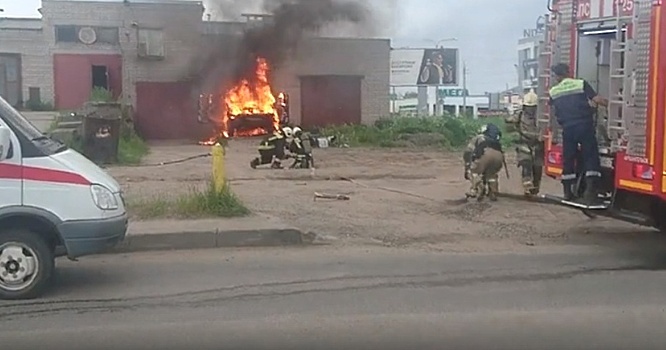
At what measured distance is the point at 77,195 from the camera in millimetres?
7227

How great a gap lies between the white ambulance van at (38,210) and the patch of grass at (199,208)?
3599 mm

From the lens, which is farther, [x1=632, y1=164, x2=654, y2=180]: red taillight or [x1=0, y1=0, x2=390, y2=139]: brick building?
[x1=0, y1=0, x2=390, y2=139]: brick building

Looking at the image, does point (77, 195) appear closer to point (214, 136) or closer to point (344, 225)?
point (344, 225)

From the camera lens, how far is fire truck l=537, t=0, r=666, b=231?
872 cm

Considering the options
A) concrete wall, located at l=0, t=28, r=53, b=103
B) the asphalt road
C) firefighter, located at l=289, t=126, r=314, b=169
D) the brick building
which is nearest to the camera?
the asphalt road

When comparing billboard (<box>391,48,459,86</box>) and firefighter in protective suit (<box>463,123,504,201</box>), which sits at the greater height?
billboard (<box>391,48,459,86</box>)

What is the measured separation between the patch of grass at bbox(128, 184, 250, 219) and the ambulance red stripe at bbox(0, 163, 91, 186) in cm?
376

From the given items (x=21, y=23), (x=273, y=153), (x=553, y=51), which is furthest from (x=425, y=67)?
(x=553, y=51)

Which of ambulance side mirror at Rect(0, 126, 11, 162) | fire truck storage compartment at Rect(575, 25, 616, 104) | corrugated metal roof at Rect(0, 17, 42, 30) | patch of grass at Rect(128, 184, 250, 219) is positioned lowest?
patch of grass at Rect(128, 184, 250, 219)

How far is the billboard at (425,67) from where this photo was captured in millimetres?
52594

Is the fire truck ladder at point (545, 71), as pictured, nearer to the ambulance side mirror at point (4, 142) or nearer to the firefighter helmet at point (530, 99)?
the firefighter helmet at point (530, 99)

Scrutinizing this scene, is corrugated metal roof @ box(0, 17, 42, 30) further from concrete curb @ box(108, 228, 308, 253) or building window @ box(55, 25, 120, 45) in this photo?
concrete curb @ box(108, 228, 308, 253)

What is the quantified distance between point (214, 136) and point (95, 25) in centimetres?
740

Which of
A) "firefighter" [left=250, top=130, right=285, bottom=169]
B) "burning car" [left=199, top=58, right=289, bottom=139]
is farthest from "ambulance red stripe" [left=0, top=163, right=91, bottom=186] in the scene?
"burning car" [left=199, top=58, right=289, bottom=139]
